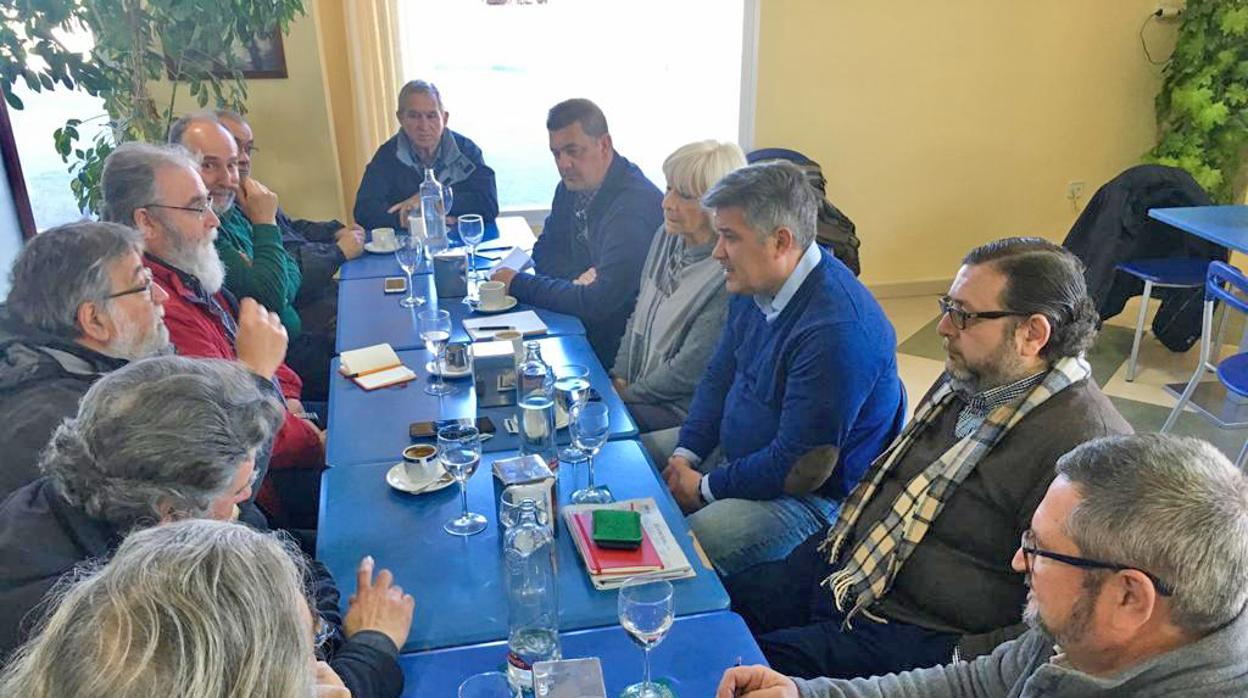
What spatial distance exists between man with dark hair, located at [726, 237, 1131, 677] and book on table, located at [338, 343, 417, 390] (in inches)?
49.6

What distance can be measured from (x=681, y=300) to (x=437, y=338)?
76 cm

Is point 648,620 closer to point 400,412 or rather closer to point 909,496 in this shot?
point 909,496

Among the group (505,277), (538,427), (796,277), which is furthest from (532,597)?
(505,277)

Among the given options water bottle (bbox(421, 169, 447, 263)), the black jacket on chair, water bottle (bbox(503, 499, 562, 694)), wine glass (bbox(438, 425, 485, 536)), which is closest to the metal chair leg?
the black jacket on chair

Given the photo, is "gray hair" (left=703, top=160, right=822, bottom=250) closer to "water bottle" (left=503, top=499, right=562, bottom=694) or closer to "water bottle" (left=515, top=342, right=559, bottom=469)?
"water bottle" (left=515, top=342, right=559, bottom=469)

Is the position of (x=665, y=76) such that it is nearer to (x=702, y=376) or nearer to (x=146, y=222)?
(x=702, y=376)

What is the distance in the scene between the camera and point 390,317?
3.02 meters

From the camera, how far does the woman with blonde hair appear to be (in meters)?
0.82

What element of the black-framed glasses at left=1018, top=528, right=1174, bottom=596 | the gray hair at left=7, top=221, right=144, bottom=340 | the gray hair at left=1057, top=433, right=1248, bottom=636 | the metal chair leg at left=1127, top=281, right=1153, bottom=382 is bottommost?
the metal chair leg at left=1127, top=281, right=1153, bottom=382

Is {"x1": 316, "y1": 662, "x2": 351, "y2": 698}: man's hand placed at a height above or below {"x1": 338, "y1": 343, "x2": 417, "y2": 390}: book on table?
above

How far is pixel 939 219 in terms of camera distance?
523 centimetres

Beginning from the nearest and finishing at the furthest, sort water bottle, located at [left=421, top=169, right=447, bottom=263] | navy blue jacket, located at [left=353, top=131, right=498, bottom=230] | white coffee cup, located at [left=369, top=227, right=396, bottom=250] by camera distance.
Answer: water bottle, located at [left=421, top=169, right=447, bottom=263] → white coffee cup, located at [left=369, top=227, right=396, bottom=250] → navy blue jacket, located at [left=353, top=131, right=498, bottom=230]

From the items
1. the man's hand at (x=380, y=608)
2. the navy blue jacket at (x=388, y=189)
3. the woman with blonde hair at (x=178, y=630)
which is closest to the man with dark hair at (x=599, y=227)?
the navy blue jacket at (x=388, y=189)

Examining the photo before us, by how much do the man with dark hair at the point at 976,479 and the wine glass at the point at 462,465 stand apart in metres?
0.64
